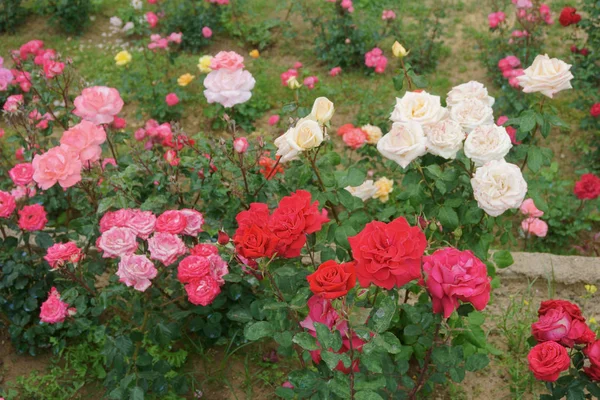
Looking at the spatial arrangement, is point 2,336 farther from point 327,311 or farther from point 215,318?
point 327,311

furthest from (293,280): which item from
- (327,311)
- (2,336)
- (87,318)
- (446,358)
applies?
(2,336)

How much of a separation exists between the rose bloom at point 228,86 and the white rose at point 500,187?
45.3 inches

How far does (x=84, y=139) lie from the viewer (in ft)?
7.79

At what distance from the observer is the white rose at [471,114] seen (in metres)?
2.07

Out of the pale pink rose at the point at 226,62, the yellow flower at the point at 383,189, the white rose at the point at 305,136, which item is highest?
the white rose at the point at 305,136

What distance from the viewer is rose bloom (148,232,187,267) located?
6.89 feet

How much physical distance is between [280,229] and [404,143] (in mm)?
507

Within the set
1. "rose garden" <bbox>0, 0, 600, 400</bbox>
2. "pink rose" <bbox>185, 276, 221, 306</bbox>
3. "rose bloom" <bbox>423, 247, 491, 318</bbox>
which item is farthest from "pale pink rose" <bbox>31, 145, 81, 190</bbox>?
"rose bloom" <bbox>423, 247, 491, 318</bbox>

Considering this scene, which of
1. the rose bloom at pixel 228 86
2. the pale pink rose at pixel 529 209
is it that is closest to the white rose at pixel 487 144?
the rose bloom at pixel 228 86

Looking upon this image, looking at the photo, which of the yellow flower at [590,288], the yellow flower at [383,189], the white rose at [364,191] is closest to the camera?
the yellow flower at [590,288]

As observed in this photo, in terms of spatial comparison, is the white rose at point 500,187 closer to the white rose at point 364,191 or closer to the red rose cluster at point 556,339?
the red rose cluster at point 556,339

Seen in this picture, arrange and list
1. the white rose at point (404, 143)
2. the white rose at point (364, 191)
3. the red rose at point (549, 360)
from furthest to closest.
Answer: the white rose at point (364, 191) → the white rose at point (404, 143) → the red rose at point (549, 360)

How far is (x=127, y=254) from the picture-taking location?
2111 millimetres

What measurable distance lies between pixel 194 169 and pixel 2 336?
1280 mm
